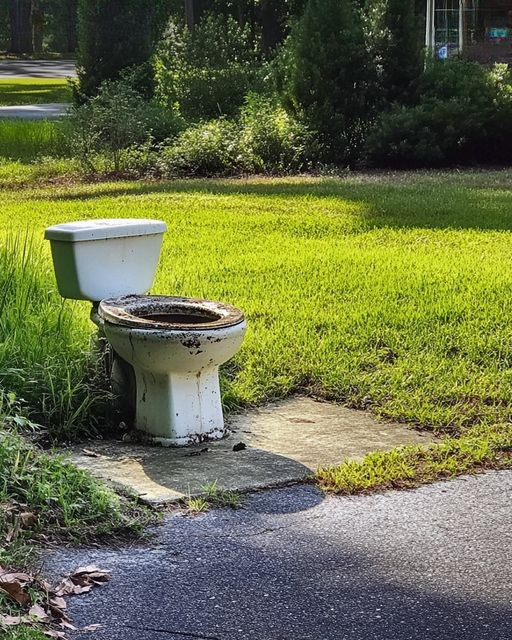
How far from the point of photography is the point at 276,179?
1463 centimetres

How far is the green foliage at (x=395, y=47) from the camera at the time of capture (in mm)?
16188

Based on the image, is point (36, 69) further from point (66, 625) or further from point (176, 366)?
point (66, 625)

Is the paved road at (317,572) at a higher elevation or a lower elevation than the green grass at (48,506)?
lower

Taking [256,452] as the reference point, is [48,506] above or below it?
above

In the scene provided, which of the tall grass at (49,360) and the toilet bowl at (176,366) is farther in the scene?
the tall grass at (49,360)

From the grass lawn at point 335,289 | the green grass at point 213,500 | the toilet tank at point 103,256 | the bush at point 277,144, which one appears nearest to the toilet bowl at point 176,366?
the toilet tank at point 103,256

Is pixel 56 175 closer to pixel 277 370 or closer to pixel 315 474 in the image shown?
pixel 277 370

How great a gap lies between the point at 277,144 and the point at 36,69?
31734mm

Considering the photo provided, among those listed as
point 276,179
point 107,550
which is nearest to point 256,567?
point 107,550

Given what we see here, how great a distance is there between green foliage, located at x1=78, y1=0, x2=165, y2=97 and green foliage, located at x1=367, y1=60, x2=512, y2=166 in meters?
5.32

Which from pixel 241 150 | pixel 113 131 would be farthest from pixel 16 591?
pixel 113 131

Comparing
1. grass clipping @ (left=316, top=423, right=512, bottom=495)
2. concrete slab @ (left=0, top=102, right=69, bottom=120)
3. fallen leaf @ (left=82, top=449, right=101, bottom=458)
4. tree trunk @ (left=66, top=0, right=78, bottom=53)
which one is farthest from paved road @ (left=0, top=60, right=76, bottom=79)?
grass clipping @ (left=316, top=423, right=512, bottom=495)

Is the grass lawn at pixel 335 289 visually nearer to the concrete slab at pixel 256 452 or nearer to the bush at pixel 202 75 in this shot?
the concrete slab at pixel 256 452

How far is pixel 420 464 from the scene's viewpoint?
4.84 m
